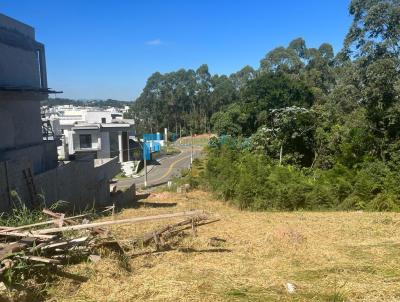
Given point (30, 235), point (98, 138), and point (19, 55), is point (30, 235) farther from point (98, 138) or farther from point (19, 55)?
point (98, 138)

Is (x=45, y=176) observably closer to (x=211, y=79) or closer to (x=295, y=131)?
(x=295, y=131)

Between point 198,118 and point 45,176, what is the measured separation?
204ft

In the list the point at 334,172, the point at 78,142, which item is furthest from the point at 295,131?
the point at 78,142

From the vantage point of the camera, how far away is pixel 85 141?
134ft

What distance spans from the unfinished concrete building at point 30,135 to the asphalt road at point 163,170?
16.6 meters

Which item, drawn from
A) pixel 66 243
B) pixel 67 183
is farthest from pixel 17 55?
pixel 66 243

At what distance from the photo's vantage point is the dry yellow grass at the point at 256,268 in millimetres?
5199

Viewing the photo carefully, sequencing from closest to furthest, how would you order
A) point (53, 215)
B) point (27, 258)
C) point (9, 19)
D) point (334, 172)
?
point (27, 258) → point (53, 215) → point (9, 19) → point (334, 172)

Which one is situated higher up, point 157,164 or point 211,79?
point 211,79

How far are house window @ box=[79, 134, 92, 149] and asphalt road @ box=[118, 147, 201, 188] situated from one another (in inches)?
236

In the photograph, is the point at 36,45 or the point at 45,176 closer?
the point at 45,176

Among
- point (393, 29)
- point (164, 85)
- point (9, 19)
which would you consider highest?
point (164, 85)

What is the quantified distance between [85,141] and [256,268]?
121 ft

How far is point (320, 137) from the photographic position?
19969mm
